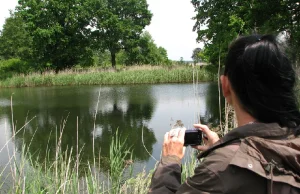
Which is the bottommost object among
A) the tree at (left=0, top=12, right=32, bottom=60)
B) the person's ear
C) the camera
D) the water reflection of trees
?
the water reflection of trees

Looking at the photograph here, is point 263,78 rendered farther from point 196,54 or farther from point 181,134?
point 196,54

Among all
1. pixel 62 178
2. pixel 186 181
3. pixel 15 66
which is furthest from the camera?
pixel 15 66

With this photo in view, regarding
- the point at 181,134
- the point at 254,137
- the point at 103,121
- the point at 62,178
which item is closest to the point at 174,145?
the point at 181,134

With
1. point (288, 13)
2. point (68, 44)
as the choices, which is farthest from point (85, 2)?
point (288, 13)

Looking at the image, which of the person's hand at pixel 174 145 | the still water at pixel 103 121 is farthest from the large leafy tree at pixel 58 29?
the person's hand at pixel 174 145

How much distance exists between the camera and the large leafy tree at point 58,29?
24.3 metres

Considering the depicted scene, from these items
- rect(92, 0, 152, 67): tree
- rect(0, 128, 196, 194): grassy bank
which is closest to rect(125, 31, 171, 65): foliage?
rect(92, 0, 152, 67): tree

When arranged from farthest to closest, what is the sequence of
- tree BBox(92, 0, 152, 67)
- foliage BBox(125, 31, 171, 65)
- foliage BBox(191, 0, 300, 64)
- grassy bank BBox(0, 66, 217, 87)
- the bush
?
foliage BBox(125, 31, 171, 65), tree BBox(92, 0, 152, 67), the bush, grassy bank BBox(0, 66, 217, 87), foliage BBox(191, 0, 300, 64)

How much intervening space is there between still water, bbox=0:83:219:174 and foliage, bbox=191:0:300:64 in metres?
2.88

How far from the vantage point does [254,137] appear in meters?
0.82

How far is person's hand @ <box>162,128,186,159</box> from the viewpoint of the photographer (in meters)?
1.13

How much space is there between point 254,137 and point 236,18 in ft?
43.5

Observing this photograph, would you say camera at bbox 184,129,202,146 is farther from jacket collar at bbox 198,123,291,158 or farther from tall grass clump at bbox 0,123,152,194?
tall grass clump at bbox 0,123,152,194

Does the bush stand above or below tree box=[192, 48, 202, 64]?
above
